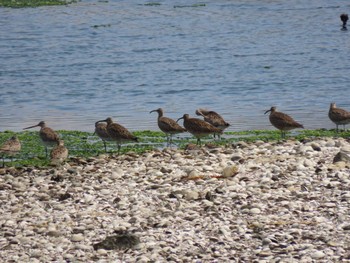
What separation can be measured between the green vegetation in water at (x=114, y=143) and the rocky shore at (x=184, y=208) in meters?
1.66

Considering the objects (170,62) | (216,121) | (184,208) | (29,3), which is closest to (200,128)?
(216,121)

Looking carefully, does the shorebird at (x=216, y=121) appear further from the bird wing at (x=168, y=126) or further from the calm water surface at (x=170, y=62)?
A: the calm water surface at (x=170, y=62)

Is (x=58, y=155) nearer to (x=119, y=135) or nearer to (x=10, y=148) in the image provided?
(x=10, y=148)

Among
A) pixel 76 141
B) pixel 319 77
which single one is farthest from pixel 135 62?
pixel 76 141

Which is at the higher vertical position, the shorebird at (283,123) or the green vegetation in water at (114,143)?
the shorebird at (283,123)

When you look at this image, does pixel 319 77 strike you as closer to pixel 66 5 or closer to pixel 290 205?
pixel 290 205

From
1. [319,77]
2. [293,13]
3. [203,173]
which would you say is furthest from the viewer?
[293,13]

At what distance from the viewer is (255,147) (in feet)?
64.1

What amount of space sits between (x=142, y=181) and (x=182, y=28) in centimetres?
3536

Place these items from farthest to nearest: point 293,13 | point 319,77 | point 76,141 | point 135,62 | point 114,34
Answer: point 293,13 → point 114,34 → point 135,62 → point 319,77 → point 76,141

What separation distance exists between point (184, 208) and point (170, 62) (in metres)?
25.2

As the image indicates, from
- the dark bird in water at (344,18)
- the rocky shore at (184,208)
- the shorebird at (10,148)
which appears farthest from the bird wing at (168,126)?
the dark bird in water at (344,18)

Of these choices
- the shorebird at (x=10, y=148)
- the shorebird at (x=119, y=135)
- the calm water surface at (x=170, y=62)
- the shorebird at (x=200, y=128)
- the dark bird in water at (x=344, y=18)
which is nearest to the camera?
the shorebird at (x=10, y=148)

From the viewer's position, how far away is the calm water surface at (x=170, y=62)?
27.6 metres
